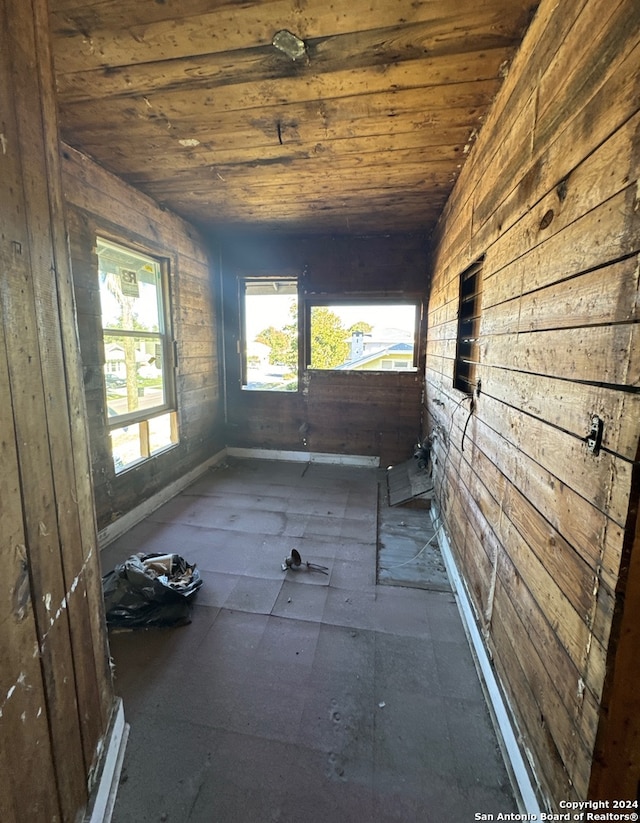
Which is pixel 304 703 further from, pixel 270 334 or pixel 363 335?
pixel 270 334

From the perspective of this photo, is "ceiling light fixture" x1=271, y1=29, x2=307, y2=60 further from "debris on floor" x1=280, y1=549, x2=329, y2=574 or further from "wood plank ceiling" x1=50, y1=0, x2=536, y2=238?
"debris on floor" x1=280, y1=549, x2=329, y2=574

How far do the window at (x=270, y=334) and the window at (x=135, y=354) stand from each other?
1260 mm

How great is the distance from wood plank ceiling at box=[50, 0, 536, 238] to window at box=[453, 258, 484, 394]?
2.67 ft

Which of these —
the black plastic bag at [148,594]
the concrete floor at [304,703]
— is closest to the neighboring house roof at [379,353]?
the concrete floor at [304,703]

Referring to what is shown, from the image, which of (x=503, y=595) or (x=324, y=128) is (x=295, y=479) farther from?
(x=324, y=128)

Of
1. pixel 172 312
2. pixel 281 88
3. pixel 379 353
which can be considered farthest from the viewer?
pixel 379 353

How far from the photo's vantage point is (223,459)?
455 cm

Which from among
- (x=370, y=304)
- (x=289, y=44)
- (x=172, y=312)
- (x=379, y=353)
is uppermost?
(x=289, y=44)

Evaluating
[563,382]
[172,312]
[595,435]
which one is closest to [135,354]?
[172,312]

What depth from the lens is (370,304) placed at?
412 centimetres

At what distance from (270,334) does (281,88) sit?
283cm

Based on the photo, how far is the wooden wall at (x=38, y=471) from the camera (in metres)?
0.70

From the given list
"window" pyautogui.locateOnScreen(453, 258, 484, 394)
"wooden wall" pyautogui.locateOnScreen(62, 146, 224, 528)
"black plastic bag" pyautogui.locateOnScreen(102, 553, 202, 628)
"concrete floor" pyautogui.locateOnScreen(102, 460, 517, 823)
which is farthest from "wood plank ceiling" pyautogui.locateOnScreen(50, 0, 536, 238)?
"concrete floor" pyautogui.locateOnScreen(102, 460, 517, 823)

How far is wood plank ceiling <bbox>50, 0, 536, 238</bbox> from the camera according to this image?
4.31 ft
